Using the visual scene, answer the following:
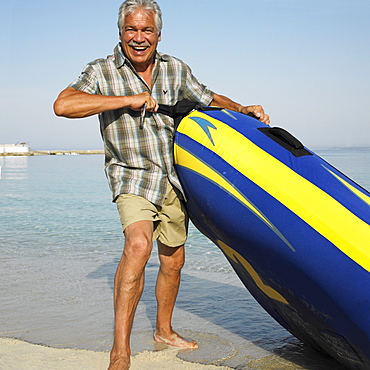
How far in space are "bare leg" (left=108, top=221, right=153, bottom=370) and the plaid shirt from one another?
0.28 m

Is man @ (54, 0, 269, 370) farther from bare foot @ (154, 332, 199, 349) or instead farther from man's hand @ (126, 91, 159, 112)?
bare foot @ (154, 332, 199, 349)

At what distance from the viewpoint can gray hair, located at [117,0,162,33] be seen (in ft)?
9.93

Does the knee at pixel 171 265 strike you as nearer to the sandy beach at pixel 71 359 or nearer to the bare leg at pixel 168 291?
the bare leg at pixel 168 291

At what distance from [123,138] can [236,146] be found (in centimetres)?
61

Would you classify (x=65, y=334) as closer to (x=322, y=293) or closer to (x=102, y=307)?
(x=102, y=307)

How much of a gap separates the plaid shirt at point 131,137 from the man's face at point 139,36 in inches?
2.2

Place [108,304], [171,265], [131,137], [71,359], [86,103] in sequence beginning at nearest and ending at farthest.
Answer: [86,103]
[131,137]
[71,359]
[171,265]
[108,304]

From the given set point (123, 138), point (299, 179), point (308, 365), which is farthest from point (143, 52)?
point (308, 365)

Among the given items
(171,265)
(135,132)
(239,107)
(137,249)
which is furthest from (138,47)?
(171,265)

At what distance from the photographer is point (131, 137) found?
3115 millimetres

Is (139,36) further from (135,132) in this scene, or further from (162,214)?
(162,214)

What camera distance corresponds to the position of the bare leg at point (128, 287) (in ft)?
9.30

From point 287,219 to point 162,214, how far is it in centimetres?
85

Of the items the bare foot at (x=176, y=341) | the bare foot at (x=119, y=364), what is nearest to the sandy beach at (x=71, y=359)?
the bare foot at (x=176, y=341)
